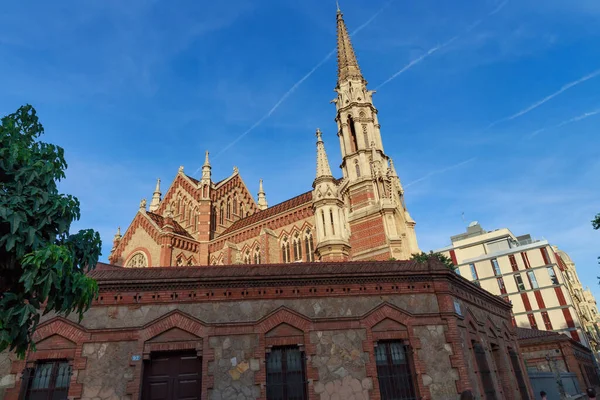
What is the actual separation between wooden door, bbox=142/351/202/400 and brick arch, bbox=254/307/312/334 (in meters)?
1.84

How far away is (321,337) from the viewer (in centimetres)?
1065

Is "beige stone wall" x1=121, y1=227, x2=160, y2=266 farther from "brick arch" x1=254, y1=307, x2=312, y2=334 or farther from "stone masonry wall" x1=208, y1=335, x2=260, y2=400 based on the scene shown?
"brick arch" x1=254, y1=307, x2=312, y2=334

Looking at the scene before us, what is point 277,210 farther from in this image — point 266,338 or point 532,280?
point 532,280

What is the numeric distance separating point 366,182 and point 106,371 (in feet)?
86.6

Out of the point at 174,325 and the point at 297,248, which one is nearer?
the point at 174,325

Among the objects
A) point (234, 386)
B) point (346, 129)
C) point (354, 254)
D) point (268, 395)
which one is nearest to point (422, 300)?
point (268, 395)

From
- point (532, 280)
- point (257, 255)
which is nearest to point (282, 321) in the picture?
point (257, 255)

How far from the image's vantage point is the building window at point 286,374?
1023 cm

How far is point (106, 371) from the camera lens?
9844 mm

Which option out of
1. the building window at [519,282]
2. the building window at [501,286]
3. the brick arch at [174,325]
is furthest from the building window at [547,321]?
the brick arch at [174,325]

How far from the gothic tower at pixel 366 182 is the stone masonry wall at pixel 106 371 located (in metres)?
22.0

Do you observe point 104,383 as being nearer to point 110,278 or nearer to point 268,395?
point 110,278

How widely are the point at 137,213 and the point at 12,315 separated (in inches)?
1497

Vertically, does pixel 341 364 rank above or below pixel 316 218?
below
